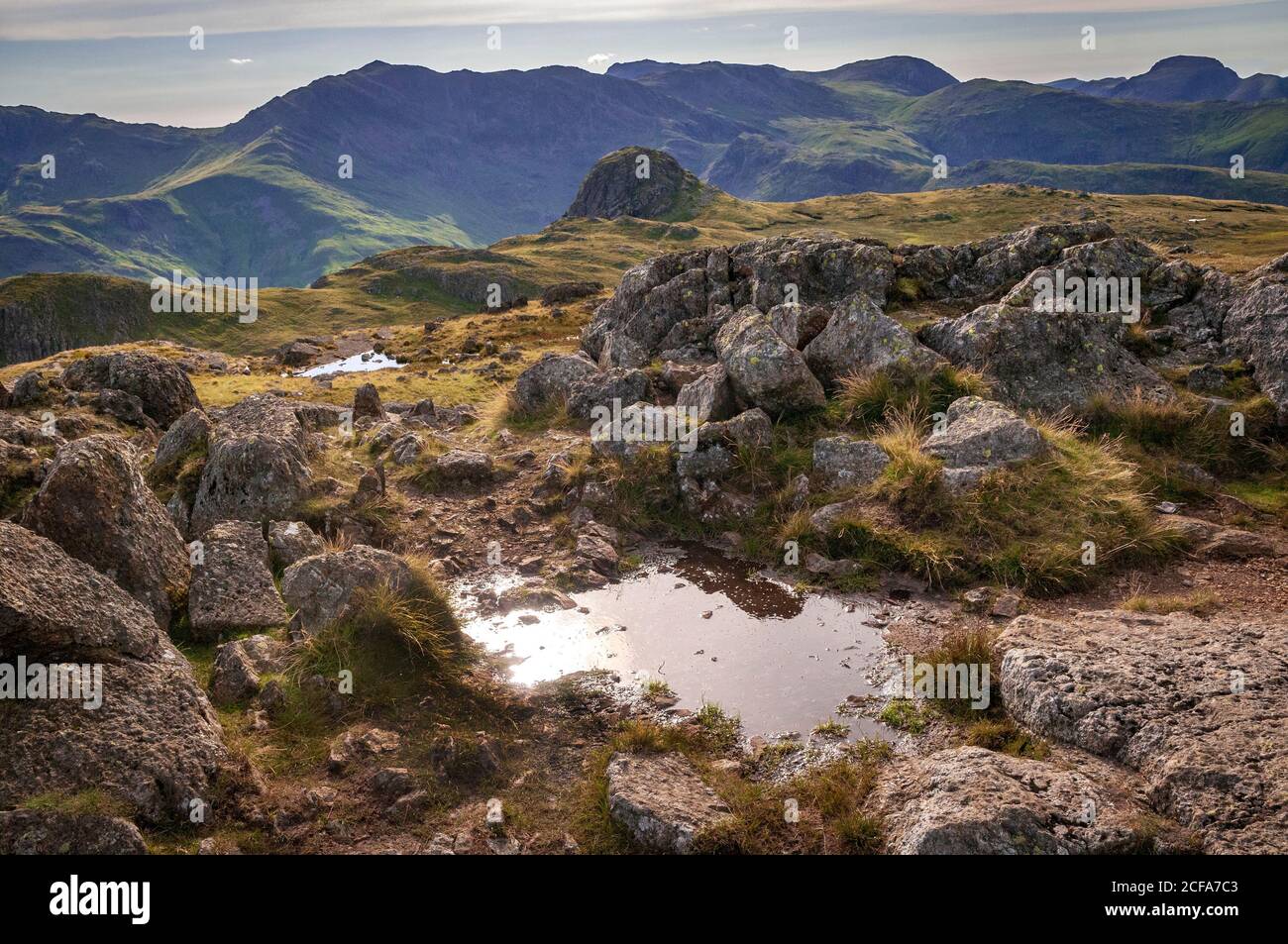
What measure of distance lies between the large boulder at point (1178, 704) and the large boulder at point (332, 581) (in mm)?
8786

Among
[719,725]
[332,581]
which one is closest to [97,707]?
[332,581]

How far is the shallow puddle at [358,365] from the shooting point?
54.9 meters

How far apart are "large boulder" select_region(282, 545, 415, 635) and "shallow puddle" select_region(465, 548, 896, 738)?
1810mm

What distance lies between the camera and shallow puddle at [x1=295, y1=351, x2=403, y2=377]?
54.9 m

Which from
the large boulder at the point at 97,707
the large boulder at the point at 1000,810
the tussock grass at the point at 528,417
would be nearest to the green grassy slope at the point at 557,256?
the tussock grass at the point at 528,417

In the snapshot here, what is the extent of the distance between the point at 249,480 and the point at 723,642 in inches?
391

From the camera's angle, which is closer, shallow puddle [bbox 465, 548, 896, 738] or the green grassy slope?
shallow puddle [bbox 465, 548, 896, 738]

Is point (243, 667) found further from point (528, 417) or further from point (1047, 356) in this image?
point (1047, 356)

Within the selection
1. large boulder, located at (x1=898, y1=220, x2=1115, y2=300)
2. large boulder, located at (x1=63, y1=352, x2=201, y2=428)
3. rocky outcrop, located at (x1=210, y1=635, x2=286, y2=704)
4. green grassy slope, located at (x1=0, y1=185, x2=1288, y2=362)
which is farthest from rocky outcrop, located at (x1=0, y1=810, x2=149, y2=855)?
green grassy slope, located at (x1=0, y1=185, x2=1288, y2=362)

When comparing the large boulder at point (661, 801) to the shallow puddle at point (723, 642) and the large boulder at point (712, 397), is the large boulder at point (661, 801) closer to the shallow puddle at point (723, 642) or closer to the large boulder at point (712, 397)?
the shallow puddle at point (723, 642)

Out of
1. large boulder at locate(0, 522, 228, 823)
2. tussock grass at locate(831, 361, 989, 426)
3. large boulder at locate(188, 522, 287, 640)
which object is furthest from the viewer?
tussock grass at locate(831, 361, 989, 426)

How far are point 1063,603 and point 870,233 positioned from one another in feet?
505

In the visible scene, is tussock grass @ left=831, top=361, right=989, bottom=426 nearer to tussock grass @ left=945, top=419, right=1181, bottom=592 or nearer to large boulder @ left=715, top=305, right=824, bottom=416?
large boulder @ left=715, top=305, right=824, bottom=416

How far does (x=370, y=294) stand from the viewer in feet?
459
